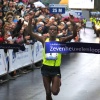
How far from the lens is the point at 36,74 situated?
15.2 meters

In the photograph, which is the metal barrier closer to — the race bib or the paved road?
the paved road

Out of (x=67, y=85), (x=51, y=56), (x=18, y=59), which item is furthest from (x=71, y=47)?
(x=18, y=59)

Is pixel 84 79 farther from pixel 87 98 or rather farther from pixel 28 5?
pixel 28 5

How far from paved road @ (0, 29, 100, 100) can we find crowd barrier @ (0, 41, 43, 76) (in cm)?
44

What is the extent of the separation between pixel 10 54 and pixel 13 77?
900 mm

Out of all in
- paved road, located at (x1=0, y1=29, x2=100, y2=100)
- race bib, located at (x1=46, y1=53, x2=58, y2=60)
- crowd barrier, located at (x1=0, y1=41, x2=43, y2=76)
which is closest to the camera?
race bib, located at (x1=46, y1=53, x2=58, y2=60)

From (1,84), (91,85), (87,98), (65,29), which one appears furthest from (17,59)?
(65,29)

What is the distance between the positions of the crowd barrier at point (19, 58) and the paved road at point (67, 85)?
1.44 feet

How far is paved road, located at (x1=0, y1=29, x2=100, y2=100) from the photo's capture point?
11062 mm

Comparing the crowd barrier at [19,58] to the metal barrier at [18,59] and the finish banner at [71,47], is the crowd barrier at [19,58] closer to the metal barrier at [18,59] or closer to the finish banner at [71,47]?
the metal barrier at [18,59]

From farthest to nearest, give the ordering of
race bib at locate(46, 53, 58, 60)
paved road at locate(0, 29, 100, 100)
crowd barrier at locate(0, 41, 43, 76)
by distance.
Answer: crowd barrier at locate(0, 41, 43, 76) < paved road at locate(0, 29, 100, 100) < race bib at locate(46, 53, 58, 60)

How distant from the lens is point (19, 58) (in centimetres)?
1473


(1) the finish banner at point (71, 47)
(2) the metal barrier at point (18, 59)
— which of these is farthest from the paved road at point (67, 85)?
(1) the finish banner at point (71, 47)

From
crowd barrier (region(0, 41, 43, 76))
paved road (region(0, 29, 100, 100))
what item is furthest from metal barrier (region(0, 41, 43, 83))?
paved road (region(0, 29, 100, 100))
